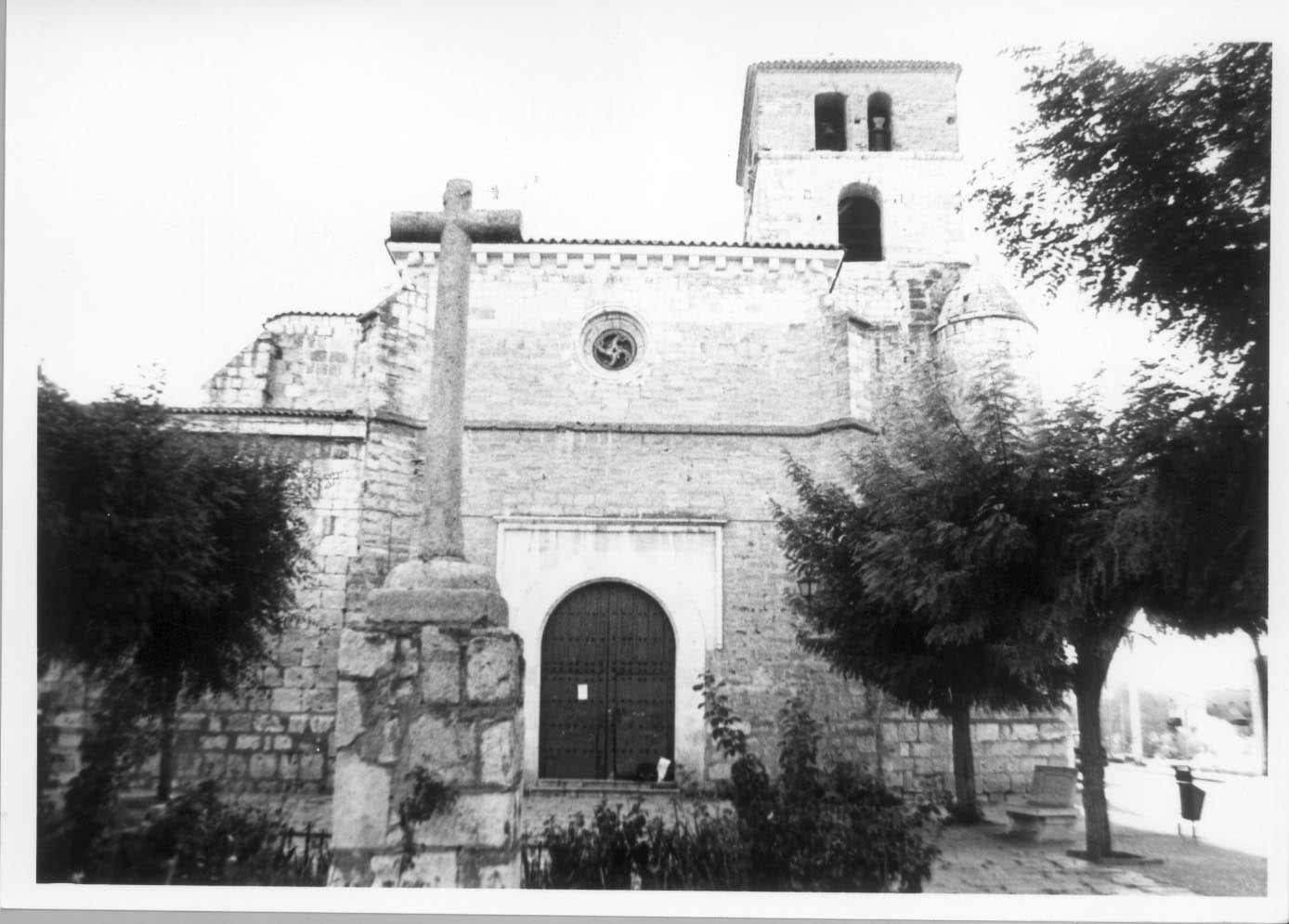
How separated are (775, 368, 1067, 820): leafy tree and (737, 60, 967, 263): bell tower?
225 inches

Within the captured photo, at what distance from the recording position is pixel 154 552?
18.6 ft

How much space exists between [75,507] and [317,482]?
11.1 feet

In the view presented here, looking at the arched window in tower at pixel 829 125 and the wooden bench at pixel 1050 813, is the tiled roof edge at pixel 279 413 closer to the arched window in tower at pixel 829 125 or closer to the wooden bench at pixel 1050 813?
the wooden bench at pixel 1050 813

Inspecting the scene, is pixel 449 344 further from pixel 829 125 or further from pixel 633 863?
pixel 829 125

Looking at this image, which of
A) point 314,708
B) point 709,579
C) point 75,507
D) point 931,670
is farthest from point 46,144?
point 931,670

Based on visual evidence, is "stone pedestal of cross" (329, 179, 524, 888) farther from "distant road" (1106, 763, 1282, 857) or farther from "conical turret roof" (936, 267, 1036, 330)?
"conical turret roof" (936, 267, 1036, 330)

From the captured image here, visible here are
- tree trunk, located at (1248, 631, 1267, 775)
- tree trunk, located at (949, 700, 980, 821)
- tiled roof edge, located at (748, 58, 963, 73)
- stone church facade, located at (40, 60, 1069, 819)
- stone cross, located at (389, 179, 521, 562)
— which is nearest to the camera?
stone cross, located at (389, 179, 521, 562)

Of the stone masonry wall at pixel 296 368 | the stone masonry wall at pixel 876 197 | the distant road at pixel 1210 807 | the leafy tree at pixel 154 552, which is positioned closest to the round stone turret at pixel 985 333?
the stone masonry wall at pixel 876 197

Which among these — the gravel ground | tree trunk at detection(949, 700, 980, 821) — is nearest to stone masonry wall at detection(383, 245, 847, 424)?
tree trunk at detection(949, 700, 980, 821)

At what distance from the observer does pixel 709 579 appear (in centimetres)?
905

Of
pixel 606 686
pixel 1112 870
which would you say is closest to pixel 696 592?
pixel 606 686

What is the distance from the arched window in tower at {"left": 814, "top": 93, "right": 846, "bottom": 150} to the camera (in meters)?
13.7

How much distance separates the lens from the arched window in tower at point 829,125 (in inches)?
540

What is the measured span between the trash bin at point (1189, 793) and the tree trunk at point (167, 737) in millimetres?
6941
